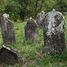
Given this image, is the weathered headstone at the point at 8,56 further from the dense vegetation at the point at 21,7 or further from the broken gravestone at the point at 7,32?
the dense vegetation at the point at 21,7

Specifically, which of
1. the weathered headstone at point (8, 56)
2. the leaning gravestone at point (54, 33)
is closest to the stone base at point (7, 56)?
the weathered headstone at point (8, 56)

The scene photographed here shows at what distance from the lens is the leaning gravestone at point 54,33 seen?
40.8 ft

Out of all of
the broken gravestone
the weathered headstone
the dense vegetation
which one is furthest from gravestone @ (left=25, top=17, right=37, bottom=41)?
the dense vegetation

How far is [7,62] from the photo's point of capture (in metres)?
11.6

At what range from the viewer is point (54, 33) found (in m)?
12.5

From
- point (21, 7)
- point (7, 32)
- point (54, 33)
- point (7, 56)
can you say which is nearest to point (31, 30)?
point (7, 32)

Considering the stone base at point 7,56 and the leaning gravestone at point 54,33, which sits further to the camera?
the leaning gravestone at point 54,33

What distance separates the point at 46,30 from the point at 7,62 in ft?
7.34

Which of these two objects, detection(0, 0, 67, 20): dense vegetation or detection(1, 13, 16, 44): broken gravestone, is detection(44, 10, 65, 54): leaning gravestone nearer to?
detection(1, 13, 16, 44): broken gravestone

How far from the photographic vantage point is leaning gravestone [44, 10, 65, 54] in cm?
1244

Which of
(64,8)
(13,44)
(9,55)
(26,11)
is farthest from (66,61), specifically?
(64,8)

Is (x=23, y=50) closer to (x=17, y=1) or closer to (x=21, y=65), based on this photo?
(x=21, y=65)

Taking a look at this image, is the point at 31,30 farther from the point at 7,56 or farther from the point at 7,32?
the point at 7,56

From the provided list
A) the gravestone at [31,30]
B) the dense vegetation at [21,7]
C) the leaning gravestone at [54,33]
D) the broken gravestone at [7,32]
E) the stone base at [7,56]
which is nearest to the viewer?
the stone base at [7,56]
